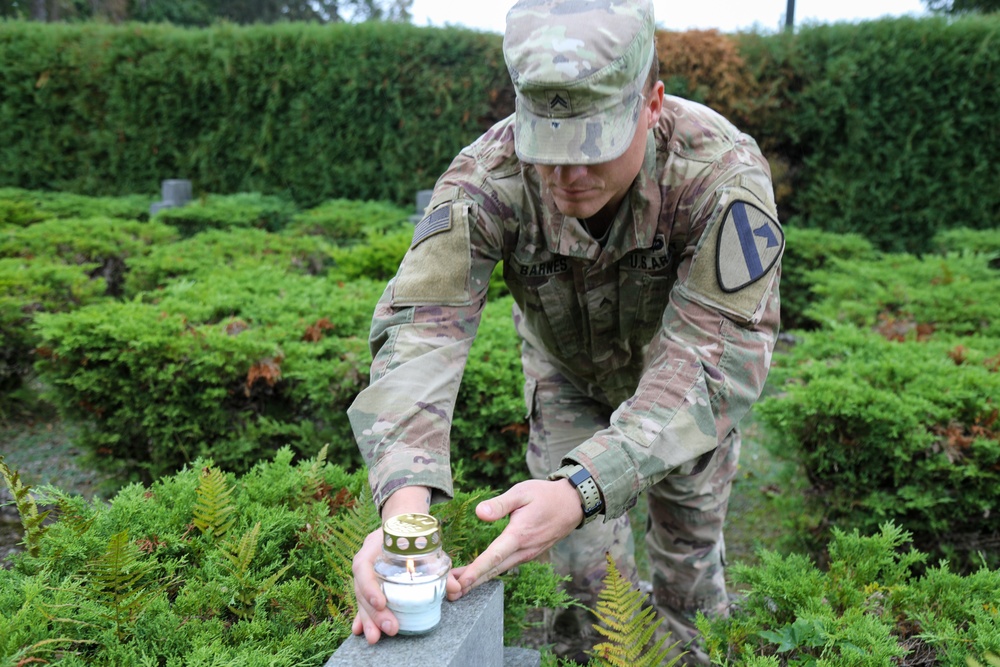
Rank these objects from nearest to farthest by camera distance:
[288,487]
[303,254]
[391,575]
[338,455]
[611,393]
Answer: [391,575]
[288,487]
[611,393]
[338,455]
[303,254]

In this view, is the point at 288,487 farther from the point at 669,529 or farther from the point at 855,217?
the point at 855,217

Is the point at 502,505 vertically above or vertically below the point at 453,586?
above

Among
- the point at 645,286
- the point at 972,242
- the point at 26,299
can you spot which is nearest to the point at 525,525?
Answer: the point at 645,286

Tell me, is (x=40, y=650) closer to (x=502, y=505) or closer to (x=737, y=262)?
(x=502, y=505)

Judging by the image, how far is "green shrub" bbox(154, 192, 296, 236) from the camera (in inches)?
331

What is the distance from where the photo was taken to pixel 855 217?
9156 mm

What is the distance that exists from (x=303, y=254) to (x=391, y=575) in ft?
17.6

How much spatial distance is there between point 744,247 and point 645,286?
46cm

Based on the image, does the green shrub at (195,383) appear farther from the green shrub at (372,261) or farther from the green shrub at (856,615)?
the green shrub at (856,615)

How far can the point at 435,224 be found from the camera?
213 centimetres

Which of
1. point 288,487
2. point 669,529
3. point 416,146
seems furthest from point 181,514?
point 416,146

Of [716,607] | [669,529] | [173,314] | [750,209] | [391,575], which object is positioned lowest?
[716,607]

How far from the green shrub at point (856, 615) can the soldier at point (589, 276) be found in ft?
1.27

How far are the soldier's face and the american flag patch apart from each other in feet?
0.94
